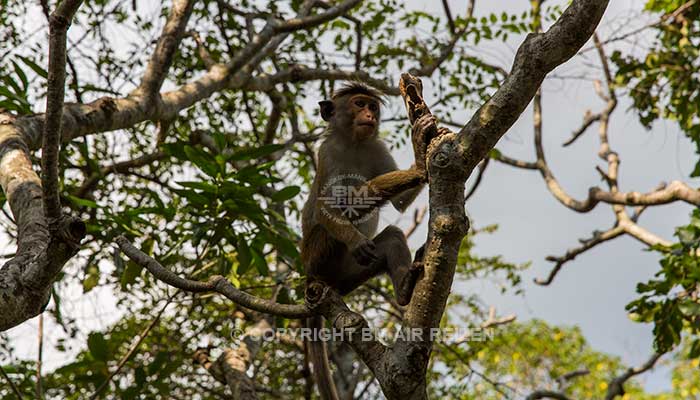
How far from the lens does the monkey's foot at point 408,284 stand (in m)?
3.21

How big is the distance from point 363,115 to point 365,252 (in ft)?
4.10

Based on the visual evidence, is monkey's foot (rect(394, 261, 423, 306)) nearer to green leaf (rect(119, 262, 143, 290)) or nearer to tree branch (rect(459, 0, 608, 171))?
tree branch (rect(459, 0, 608, 171))

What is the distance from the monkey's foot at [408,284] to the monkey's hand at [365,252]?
367mm

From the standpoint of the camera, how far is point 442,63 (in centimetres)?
798

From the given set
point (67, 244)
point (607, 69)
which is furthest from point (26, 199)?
point (607, 69)

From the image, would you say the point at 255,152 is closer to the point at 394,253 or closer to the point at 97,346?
the point at 394,253

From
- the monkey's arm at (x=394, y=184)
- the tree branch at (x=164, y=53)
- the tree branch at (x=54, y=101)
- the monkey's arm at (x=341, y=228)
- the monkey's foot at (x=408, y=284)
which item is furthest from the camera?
the tree branch at (x=164, y=53)

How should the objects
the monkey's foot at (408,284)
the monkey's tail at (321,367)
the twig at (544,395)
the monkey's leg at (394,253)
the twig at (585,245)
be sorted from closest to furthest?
the monkey's foot at (408,284), the monkey's leg at (394,253), the monkey's tail at (321,367), the twig at (544,395), the twig at (585,245)

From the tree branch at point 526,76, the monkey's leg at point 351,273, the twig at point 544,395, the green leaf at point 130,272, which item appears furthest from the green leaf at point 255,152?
the twig at point 544,395

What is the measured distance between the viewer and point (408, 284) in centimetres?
346

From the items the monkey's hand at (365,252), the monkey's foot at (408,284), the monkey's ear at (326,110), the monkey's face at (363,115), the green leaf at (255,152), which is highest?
the monkey's ear at (326,110)

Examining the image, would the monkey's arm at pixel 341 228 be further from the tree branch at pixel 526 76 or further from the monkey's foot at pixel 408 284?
the tree branch at pixel 526 76

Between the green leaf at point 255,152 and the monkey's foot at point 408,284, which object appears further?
the green leaf at point 255,152

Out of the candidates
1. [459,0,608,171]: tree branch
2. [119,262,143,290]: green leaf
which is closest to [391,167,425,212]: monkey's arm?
[119,262,143,290]: green leaf
